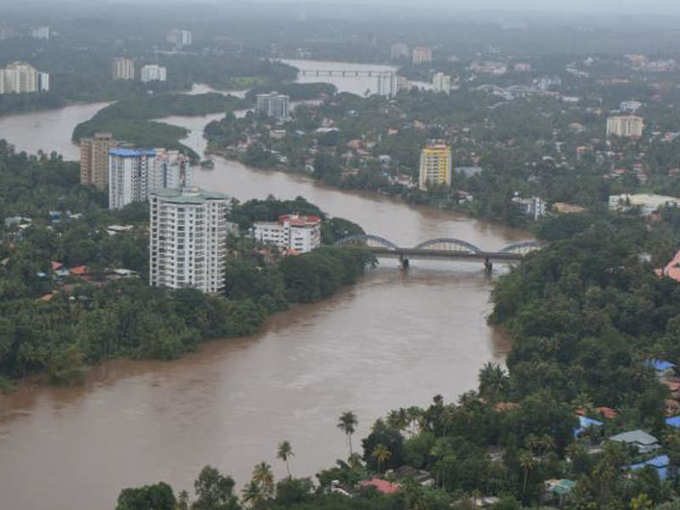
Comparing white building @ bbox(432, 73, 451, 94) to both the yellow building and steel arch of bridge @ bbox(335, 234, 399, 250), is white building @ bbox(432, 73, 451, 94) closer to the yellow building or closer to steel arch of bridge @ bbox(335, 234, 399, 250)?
the yellow building

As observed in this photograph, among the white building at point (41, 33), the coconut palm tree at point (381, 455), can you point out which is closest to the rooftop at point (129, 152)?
the coconut palm tree at point (381, 455)

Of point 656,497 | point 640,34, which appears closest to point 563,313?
point 656,497

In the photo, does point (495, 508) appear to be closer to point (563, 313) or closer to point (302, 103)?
point (563, 313)

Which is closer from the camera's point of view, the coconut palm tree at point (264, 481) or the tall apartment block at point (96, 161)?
the coconut palm tree at point (264, 481)

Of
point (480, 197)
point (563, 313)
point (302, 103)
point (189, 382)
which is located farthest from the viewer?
point (302, 103)

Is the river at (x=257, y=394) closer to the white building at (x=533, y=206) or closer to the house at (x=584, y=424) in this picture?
the house at (x=584, y=424)

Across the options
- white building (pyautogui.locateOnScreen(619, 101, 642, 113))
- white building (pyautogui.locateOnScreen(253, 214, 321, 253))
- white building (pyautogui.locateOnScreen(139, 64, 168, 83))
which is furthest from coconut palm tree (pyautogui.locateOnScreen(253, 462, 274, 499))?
white building (pyautogui.locateOnScreen(139, 64, 168, 83))

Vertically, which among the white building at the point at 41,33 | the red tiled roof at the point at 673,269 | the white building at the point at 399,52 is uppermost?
the white building at the point at 41,33
